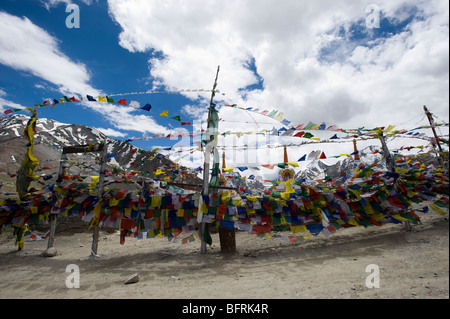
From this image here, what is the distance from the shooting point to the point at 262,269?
449 centimetres

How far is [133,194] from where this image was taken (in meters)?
5.95

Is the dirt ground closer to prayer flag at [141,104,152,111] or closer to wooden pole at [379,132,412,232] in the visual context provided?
wooden pole at [379,132,412,232]

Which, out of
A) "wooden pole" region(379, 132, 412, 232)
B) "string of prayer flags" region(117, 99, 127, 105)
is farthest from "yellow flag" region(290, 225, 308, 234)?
"string of prayer flags" region(117, 99, 127, 105)

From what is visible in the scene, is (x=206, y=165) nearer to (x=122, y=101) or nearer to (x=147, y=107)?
(x=147, y=107)

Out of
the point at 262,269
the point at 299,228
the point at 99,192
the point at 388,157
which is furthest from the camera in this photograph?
the point at 388,157

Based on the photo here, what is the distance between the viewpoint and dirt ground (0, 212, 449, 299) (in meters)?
3.21

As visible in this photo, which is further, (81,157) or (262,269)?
(81,157)

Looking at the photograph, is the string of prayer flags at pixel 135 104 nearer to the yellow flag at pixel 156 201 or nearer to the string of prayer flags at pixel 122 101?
the string of prayer flags at pixel 122 101

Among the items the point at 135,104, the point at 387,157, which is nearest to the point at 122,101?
the point at 135,104

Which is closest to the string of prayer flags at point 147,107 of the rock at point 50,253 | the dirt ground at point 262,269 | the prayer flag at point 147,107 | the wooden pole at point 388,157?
the prayer flag at point 147,107

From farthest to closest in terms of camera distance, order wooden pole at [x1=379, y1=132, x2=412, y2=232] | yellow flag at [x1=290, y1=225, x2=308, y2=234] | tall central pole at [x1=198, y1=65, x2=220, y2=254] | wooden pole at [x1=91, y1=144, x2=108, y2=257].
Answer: wooden pole at [x1=379, y1=132, x2=412, y2=232] → wooden pole at [x1=91, y1=144, x2=108, y2=257] → tall central pole at [x1=198, y1=65, x2=220, y2=254] → yellow flag at [x1=290, y1=225, x2=308, y2=234]

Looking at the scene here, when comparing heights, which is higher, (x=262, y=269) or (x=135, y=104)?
(x=135, y=104)

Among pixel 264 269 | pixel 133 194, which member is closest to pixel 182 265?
pixel 264 269
